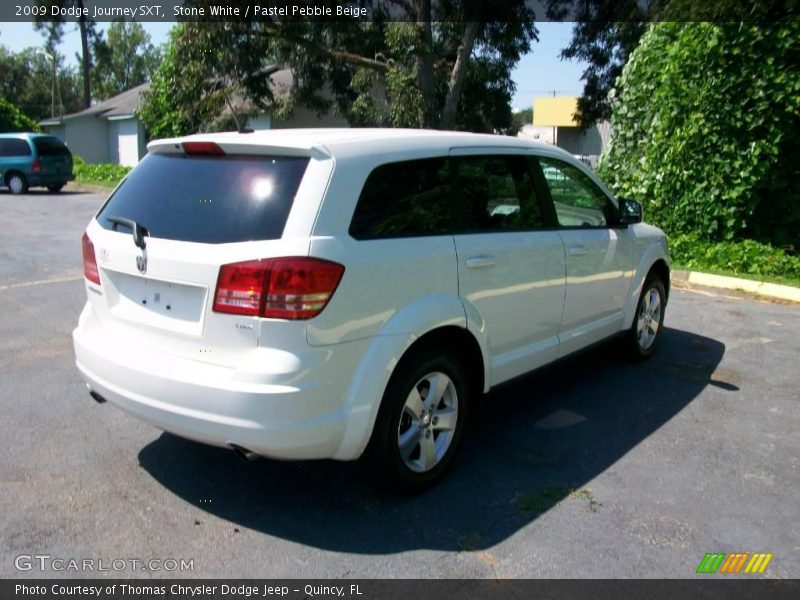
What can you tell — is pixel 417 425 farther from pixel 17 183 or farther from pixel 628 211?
pixel 17 183

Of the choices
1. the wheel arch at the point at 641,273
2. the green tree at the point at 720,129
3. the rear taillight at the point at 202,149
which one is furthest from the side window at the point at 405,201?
the green tree at the point at 720,129

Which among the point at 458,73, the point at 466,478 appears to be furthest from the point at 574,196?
the point at 458,73

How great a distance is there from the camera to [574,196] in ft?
17.1

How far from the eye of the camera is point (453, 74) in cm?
1919

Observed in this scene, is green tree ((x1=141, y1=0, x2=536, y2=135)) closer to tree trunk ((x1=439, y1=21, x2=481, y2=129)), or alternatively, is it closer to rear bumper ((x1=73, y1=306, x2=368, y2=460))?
tree trunk ((x1=439, y1=21, x2=481, y2=129))

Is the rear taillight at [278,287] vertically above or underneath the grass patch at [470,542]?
above

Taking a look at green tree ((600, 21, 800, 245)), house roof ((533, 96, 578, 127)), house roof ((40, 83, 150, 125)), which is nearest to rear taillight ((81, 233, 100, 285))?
green tree ((600, 21, 800, 245))

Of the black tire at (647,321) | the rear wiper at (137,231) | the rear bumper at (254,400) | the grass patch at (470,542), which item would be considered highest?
the rear wiper at (137,231)

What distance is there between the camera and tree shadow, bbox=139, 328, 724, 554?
3.55 m

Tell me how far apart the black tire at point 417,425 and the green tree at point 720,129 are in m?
7.95

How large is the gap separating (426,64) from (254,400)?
1694 centimetres

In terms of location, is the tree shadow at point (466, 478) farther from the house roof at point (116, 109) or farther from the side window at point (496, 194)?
the house roof at point (116, 109)

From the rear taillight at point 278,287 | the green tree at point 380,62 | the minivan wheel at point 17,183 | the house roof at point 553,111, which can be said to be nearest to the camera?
the rear taillight at point 278,287

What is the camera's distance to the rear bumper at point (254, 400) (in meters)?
3.22
